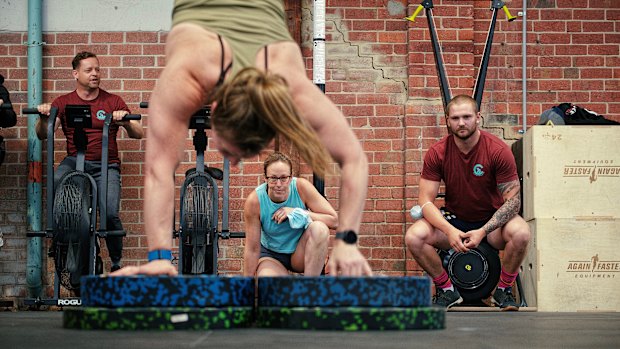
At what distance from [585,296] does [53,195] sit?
314 cm

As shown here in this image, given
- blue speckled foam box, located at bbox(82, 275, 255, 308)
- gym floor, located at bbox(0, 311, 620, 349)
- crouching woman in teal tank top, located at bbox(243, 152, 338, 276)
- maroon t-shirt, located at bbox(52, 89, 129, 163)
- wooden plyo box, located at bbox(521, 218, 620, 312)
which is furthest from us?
maroon t-shirt, located at bbox(52, 89, 129, 163)

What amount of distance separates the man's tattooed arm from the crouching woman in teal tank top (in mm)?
890

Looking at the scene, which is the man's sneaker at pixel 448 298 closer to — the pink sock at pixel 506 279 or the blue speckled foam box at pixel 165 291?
the pink sock at pixel 506 279

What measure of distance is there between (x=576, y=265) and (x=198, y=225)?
221 centimetres

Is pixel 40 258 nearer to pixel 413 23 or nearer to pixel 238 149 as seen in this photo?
pixel 413 23

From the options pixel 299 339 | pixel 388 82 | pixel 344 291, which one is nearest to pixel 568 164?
pixel 388 82

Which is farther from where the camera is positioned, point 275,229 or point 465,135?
point 465,135

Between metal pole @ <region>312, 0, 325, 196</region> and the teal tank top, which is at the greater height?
metal pole @ <region>312, 0, 325, 196</region>

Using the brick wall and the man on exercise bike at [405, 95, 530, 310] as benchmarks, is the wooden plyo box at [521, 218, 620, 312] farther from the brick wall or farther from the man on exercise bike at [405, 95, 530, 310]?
the brick wall

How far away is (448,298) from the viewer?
5.65 m

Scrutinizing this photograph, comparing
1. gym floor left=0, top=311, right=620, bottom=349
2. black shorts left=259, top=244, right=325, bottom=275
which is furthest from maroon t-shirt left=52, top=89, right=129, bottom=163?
gym floor left=0, top=311, right=620, bottom=349

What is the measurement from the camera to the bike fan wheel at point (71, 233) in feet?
18.5

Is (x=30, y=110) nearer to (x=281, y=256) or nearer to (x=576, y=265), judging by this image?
(x=281, y=256)

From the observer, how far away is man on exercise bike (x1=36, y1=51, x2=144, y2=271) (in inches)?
234
